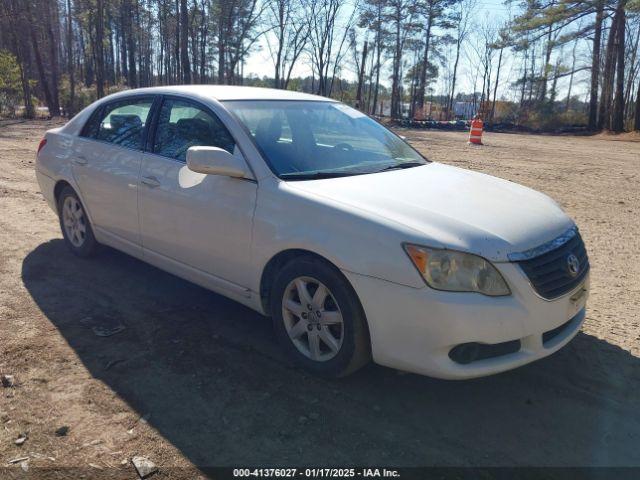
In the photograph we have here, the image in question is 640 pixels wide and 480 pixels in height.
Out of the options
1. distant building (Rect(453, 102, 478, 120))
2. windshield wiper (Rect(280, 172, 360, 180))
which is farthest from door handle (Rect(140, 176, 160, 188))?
distant building (Rect(453, 102, 478, 120))

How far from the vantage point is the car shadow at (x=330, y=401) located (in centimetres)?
267

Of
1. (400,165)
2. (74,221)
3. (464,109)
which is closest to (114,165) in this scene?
(74,221)

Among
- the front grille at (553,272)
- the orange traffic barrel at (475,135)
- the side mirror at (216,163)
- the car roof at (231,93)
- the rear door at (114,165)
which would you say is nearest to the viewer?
the front grille at (553,272)

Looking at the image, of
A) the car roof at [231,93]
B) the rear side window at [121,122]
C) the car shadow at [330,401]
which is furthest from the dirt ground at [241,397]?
the car roof at [231,93]

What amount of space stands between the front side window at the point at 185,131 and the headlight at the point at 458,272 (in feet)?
5.40

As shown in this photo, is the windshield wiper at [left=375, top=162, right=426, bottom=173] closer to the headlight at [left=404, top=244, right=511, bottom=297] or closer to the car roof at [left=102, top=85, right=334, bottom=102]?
the car roof at [left=102, top=85, right=334, bottom=102]

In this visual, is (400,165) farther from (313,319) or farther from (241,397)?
(241,397)

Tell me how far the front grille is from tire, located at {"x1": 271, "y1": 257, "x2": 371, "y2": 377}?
938mm

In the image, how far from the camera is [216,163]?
3.45 meters

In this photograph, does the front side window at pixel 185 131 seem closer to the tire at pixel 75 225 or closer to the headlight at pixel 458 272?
the tire at pixel 75 225

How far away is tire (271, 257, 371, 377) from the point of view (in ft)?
9.94

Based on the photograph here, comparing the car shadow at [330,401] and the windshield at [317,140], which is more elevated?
the windshield at [317,140]

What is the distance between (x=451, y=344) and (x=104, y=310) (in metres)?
2.76

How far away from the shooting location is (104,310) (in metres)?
4.21
